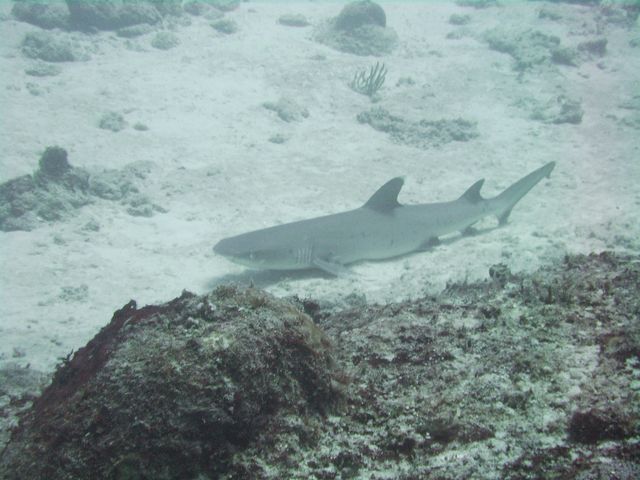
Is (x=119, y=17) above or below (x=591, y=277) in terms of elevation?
above

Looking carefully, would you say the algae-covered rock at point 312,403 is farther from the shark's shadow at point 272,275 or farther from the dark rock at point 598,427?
Result: the shark's shadow at point 272,275

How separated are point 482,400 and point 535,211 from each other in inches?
296

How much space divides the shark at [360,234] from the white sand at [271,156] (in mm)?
283

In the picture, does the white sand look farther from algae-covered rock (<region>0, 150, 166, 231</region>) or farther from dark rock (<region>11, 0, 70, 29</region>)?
dark rock (<region>11, 0, 70, 29</region>)

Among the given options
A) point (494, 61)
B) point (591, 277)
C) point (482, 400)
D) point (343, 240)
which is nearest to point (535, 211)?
point (343, 240)

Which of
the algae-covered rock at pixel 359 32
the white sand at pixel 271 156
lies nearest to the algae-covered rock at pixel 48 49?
the white sand at pixel 271 156

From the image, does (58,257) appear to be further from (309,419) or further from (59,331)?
(309,419)

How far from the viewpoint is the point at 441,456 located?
5.10ft

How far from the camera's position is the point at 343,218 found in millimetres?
6625

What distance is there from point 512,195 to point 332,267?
3887 mm

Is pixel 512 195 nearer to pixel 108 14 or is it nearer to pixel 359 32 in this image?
pixel 359 32

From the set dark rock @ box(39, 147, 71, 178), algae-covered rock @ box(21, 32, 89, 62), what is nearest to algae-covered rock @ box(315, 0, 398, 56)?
algae-covered rock @ box(21, 32, 89, 62)

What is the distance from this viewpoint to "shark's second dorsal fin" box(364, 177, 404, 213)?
21.5 ft

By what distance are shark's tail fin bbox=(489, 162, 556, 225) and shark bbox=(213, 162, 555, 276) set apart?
0.02 meters
